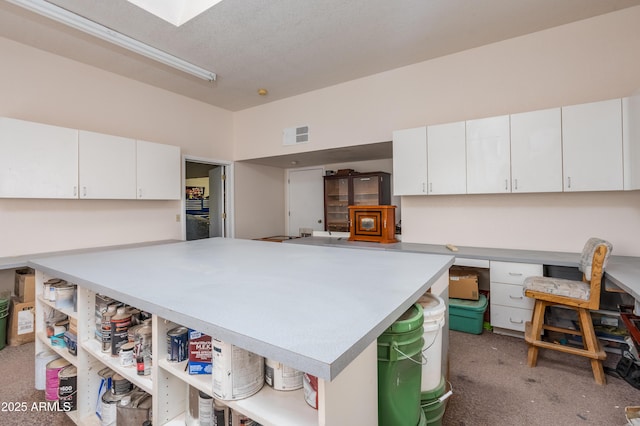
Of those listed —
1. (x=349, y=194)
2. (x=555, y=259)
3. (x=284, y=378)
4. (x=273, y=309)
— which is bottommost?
(x=284, y=378)

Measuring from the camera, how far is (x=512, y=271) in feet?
8.84

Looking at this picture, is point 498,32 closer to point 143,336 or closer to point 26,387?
point 143,336

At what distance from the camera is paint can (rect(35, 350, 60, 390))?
1.96m

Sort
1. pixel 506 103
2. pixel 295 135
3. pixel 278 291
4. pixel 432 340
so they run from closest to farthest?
pixel 278 291, pixel 432 340, pixel 506 103, pixel 295 135

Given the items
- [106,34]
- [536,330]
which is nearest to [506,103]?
[536,330]

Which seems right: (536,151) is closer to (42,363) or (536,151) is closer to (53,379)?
(53,379)

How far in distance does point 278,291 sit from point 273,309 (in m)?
0.19

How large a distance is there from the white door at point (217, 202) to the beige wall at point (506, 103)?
6.17 ft

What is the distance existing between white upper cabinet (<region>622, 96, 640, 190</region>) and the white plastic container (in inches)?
88.8

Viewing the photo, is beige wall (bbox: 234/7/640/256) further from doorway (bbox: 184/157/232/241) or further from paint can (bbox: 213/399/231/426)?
paint can (bbox: 213/399/231/426)

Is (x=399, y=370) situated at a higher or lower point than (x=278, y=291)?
lower

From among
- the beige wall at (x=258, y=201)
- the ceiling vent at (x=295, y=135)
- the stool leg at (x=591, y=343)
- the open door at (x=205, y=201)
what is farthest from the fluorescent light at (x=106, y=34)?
the stool leg at (x=591, y=343)

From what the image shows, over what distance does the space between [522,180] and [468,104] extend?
1.02 metres

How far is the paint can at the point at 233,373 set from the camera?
903 mm
